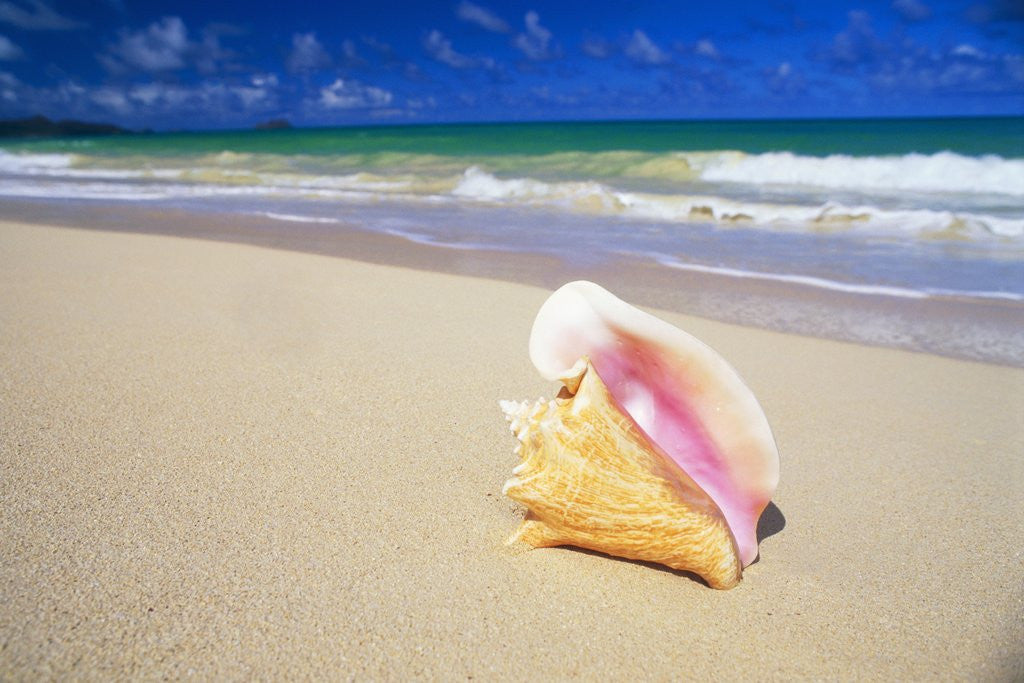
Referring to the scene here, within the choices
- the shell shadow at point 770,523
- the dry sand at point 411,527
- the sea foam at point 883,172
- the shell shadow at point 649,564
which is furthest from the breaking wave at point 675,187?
the shell shadow at point 649,564

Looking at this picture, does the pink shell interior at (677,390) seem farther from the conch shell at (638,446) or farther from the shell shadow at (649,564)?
the shell shadow at (649,564)

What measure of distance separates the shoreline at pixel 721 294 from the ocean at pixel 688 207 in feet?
0.50

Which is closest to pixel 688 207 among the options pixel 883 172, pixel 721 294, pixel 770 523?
pixel 721 294

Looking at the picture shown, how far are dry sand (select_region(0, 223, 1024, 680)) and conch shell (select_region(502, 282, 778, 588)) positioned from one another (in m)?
→ 0.13

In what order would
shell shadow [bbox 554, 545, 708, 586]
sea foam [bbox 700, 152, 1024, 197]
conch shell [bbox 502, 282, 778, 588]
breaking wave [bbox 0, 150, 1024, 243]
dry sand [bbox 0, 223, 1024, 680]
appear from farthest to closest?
sea foam [bbox 700, 152, 1024, 197] → breaking wave [bbox 0, 150, 1024, 243] → shell shadow [bbox 554, 545, 708, 586] → conch shell [bbox 502, 282, 778, 588] → dry sand [bbox 0, 223, 1024, 680]

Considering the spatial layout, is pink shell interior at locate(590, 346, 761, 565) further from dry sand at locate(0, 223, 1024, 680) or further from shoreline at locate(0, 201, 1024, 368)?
shoreline at locate(0, 201, 1024, 368)

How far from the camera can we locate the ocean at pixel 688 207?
21.5 ft

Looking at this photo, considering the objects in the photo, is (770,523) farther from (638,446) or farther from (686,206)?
(686,206)

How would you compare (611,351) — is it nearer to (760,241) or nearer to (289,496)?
(289,496)

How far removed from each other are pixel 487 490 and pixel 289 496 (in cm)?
59

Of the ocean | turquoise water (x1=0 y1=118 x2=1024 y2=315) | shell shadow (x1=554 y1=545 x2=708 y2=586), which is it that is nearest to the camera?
shell shadow (x1=554 y1=545 x2=708 y2=586)

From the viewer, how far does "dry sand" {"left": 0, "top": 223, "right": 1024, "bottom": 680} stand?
5.19 ft

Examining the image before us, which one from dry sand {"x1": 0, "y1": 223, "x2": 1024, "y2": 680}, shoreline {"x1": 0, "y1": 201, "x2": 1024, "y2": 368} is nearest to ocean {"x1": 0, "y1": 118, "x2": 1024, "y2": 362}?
shoreline {"x1": 0, "y1": 201, "x2": 1024, "y2": 368}

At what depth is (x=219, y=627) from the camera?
1.59 metres
